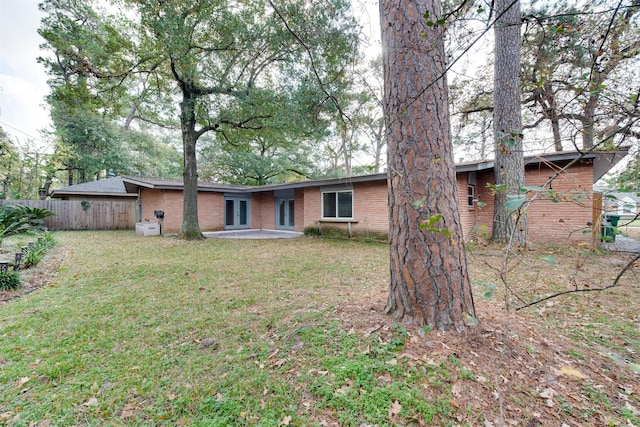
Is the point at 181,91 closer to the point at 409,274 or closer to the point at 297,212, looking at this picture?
→ the point at 297,212

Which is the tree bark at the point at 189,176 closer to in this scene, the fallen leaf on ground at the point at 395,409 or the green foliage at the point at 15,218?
the green foliage at the point at 15,218

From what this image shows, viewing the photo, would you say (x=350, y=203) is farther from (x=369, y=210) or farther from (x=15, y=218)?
(x=15, y=218)

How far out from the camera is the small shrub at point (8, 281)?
162 inches

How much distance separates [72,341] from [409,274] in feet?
11.2

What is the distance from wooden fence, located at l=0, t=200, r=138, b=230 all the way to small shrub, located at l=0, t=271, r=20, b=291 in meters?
11.9

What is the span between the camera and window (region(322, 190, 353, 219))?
33.9ft

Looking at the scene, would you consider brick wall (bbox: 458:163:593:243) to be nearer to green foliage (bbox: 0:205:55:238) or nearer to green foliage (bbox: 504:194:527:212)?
green foliage (bbox: 504:194:527:212)

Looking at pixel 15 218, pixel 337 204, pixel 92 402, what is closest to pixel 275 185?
pixel 337 204

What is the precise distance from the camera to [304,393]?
184 cm

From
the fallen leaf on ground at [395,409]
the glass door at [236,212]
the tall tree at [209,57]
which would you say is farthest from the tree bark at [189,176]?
the fallen leaf on ground at [395,409]

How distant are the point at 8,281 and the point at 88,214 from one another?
12.3m

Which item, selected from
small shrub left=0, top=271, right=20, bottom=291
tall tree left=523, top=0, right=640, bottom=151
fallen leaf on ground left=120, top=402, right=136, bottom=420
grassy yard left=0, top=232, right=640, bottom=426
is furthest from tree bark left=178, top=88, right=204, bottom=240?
tall tree left=523, top=0, right=640, bottom=151

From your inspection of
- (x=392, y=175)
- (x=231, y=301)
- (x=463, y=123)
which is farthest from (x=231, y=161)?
(x=392, y=175)

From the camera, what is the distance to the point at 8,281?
4.17m
